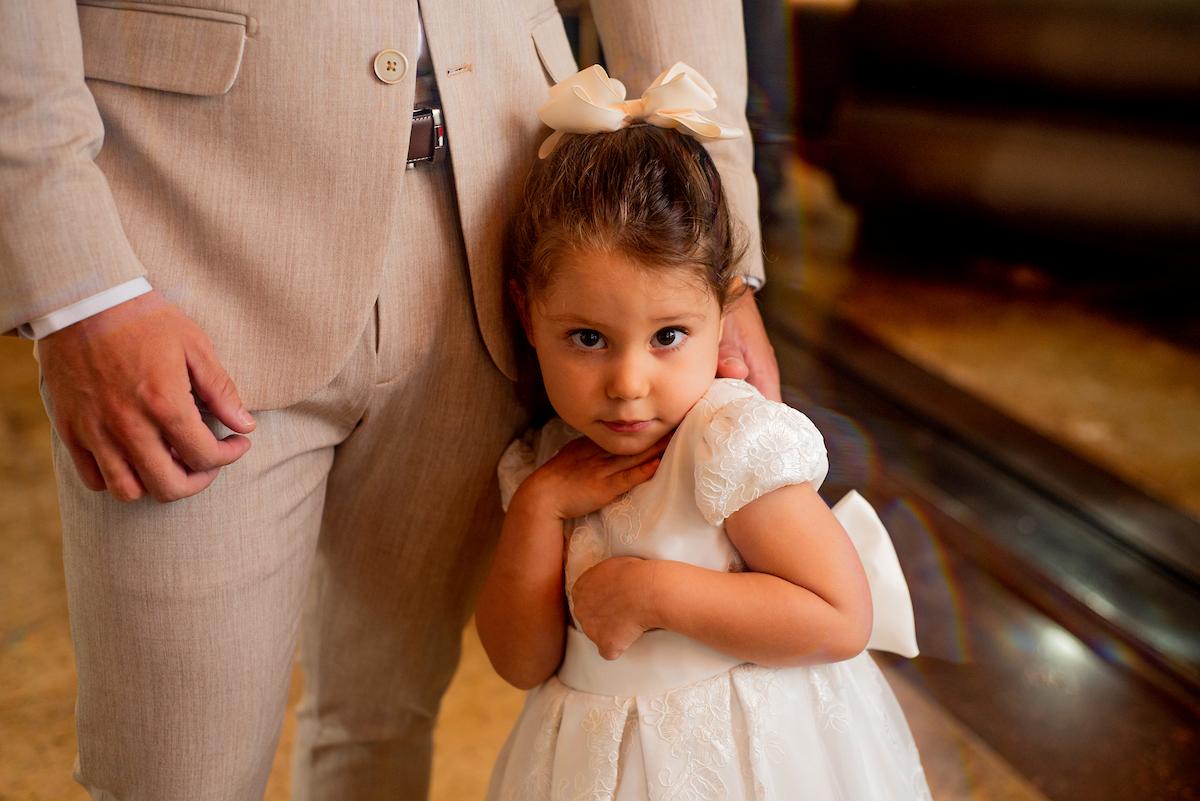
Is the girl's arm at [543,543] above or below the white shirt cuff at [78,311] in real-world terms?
below

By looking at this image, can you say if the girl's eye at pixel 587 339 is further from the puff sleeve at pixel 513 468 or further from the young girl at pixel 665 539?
the puff sleeve at pixel 513 468

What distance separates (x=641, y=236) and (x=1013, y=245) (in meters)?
2.75

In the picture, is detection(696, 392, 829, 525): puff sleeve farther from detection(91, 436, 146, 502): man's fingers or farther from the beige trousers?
detection(91, 436, 146, 502): man's fingers

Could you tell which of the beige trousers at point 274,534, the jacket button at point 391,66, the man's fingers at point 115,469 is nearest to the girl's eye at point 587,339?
the beige trousers at point 274,534

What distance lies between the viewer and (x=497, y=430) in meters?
1.00

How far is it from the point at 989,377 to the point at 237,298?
7.73 ft

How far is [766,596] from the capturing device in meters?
0.85

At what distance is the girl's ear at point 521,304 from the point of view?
3.04 feet

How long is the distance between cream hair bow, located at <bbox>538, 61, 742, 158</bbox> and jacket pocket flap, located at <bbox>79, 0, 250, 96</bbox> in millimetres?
259

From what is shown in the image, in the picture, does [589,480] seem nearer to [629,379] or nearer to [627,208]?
[629,379]

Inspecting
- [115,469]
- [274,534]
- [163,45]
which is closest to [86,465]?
[115,469]

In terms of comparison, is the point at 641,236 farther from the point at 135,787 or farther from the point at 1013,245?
the point at 1013,245

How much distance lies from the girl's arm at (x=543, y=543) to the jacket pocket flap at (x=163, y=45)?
42 centimetres

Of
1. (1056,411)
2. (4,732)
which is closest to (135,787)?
(4,732)
